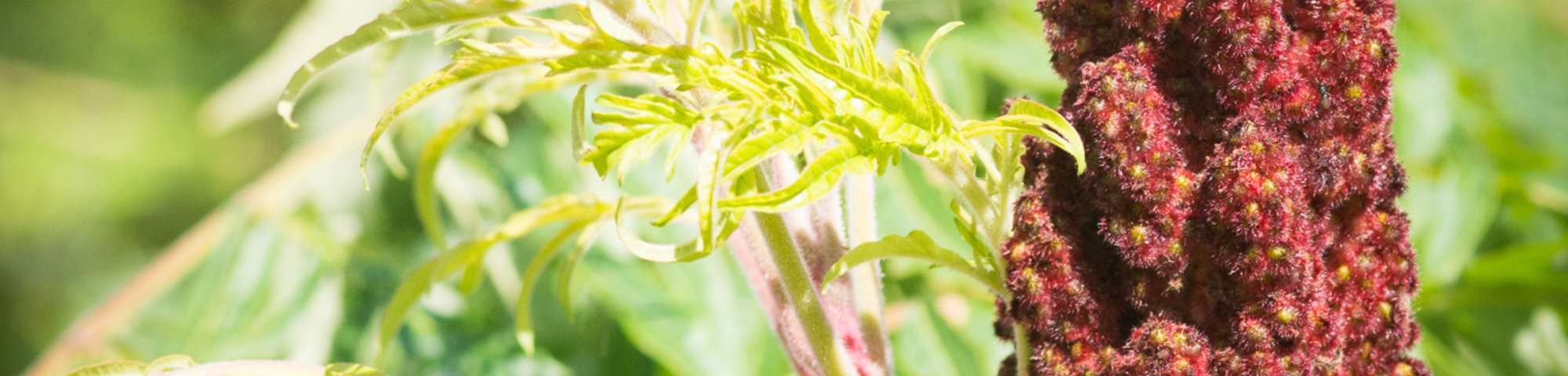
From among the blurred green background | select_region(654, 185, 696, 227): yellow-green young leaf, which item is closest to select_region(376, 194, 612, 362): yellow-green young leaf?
the blurred green background

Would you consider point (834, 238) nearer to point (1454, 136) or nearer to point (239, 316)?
point (239, 316)

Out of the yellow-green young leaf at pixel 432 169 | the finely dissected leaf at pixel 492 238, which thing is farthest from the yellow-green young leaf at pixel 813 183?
the yellow-green young leaf at pixel 432 169

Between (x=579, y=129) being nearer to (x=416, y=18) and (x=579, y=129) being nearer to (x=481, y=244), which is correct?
(x=416, y=18)

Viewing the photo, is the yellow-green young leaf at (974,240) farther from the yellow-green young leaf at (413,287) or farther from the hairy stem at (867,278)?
the yellow-green young leaf at (413,287)

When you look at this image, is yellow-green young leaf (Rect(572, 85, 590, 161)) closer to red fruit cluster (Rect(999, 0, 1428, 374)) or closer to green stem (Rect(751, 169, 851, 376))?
green stem (Rect(751, 169, 851, 376))

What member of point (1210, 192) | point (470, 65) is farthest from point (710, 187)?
point (1210, 192)

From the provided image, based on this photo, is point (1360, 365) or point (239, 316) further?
point (239, 316)

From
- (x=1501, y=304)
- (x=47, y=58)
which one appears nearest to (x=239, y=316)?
(x=1501, y=304)
